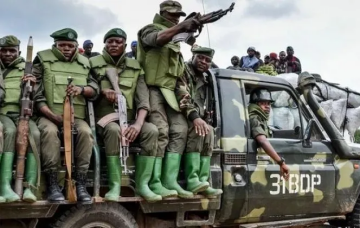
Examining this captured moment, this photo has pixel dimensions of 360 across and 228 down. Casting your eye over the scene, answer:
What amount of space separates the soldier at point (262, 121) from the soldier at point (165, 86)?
0.89 metres

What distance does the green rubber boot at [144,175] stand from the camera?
16.0 feet

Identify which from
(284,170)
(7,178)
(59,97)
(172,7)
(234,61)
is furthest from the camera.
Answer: (234,61)

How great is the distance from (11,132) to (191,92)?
1887 millimetres

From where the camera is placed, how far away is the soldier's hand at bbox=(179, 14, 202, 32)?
16.1ft

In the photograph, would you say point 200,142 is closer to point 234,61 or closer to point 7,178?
point 7,178

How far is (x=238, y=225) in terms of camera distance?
229 inches

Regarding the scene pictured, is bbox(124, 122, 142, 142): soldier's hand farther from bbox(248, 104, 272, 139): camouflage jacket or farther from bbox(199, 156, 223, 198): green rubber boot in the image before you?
bbox(248, 104, 272, 139): camouflage jacket

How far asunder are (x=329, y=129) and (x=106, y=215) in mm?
2835

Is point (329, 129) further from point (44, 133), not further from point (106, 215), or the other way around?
point (44, 133)

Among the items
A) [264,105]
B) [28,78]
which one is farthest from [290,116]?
[28,78]

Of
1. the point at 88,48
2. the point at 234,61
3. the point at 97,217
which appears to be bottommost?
the point at 97,217

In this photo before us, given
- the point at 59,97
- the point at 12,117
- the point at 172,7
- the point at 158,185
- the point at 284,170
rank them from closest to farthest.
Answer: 1. the point at 12,117
2. the point at 59,97
3. the point at 158,185
4. the point at 172,7
5. the point at 284,170

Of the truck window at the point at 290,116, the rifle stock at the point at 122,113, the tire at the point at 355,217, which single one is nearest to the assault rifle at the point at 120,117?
the rifle stock at the point at 122,113

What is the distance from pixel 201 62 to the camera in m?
5.76
